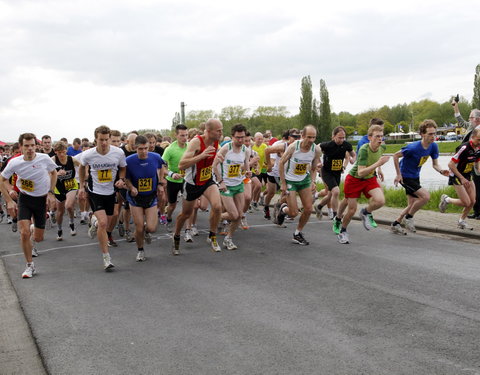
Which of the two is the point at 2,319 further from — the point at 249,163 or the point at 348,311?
the point at 249,163

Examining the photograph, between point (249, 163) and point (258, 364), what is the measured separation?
5472mm

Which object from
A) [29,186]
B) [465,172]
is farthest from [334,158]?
[29,186]

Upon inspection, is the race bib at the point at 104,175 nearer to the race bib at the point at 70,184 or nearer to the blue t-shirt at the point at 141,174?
the blue t-shirt at the point at 141,174

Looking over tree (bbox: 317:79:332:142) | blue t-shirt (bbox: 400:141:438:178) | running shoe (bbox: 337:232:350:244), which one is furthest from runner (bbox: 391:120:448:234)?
tree (bbox: 317:79:332:142)

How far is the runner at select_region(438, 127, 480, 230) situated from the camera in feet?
30.0

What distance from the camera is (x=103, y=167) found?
24.7ft

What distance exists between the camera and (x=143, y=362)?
12.5ft

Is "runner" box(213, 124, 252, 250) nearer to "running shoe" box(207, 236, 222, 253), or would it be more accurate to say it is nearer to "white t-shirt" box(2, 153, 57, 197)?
"running shoe" box(207, 236, 222, 253)

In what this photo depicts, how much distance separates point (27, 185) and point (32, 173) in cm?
20

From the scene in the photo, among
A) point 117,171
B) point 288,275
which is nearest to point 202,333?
point 288,275

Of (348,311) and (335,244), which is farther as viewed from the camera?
(335,244)

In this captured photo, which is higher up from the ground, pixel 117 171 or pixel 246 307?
pixel 117 171

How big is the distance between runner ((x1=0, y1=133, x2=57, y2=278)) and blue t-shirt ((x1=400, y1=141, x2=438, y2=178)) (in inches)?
252

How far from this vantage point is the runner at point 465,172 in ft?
30.0
